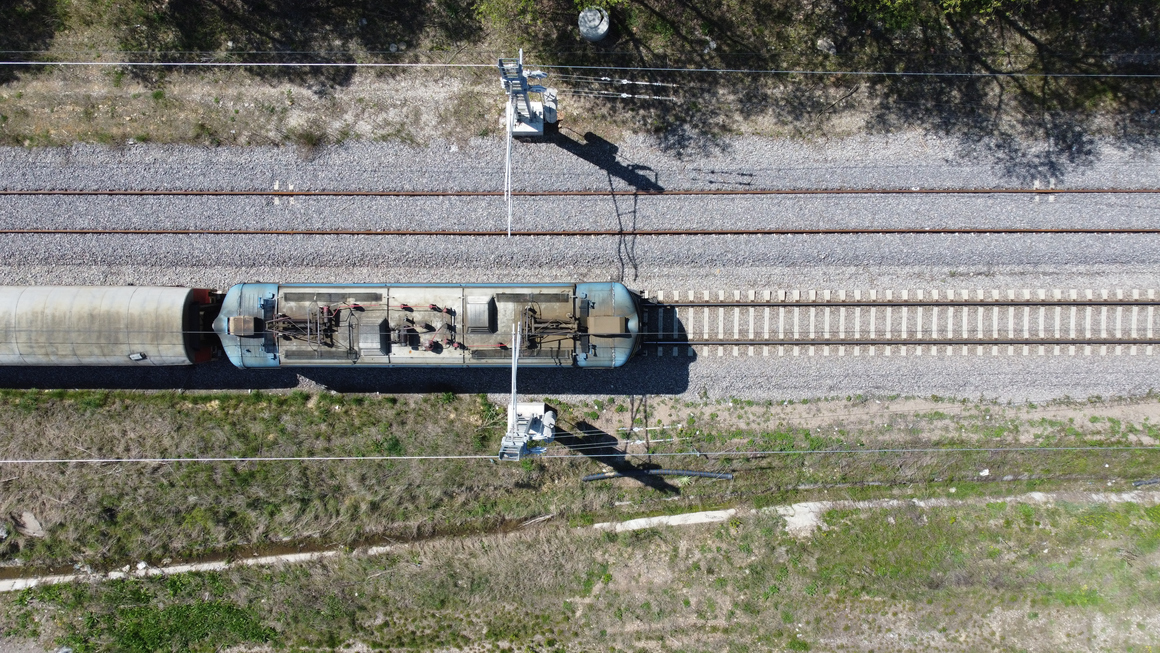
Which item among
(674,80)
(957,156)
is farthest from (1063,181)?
(674,80)

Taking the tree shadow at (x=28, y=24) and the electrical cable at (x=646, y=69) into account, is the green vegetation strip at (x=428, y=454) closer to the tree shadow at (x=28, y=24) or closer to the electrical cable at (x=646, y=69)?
the electrical cable at (x=646, y=69)

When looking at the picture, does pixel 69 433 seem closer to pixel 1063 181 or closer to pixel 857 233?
pixel 857 233

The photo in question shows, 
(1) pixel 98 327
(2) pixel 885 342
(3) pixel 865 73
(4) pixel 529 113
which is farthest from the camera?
(3) pixel 865 73

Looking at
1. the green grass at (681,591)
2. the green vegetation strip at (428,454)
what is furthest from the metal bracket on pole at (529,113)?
the green grass at (681,591)

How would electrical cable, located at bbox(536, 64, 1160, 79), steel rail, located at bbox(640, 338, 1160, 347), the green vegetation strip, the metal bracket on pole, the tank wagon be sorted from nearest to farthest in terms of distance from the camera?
the tank wagon < the metal bracket on pole < steel rail, located at bbox(640, 338, 1160, 347) < the green vegetation strip < electrical cable, located at bbox(536, 64, 1160, 79)

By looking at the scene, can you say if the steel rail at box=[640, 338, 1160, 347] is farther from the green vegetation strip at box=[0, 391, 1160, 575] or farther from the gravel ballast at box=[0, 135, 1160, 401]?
the green vegetation strip at box=[0, 391, 1160, 575]

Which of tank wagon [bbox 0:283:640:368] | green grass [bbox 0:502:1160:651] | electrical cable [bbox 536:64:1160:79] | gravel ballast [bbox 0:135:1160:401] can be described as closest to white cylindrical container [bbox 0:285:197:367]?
tank wagon [bbox 0:283:640:368]

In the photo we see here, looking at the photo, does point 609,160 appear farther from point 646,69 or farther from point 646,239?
point 646,69

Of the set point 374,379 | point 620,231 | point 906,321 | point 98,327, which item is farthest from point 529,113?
point 98,327
